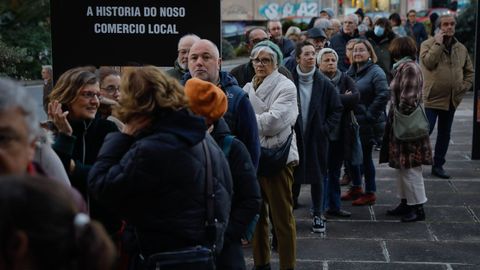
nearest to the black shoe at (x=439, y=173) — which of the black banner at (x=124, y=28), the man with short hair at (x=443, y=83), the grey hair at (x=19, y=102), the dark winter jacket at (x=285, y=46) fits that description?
the man with short hair at (x=443, y=83)

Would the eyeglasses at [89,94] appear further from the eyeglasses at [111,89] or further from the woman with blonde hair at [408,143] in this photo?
the woman with blonde hair at [408,143]

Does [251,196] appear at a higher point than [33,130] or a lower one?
lower

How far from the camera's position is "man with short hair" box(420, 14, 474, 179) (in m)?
9.58

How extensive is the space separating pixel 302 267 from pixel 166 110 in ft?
10.3

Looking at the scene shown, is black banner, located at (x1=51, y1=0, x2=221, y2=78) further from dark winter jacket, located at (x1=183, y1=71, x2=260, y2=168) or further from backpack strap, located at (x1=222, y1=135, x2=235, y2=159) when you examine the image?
backpack strap, located at (x1=222, y1=135, x2=235, y2=159)

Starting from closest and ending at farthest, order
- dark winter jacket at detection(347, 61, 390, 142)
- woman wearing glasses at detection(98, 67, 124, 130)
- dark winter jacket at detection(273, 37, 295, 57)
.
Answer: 1. woman wearing glasses at detection(98, 67, 124, 130)
2. dark winter jacket at detection(347, 61, 390, 142)
3. dark winter jacket at detection(273, 37, 295, 57)

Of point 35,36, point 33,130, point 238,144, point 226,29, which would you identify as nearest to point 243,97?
point 238,144

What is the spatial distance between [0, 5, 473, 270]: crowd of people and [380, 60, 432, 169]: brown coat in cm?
1

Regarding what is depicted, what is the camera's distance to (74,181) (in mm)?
3893

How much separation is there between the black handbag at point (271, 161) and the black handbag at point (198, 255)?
2.30 metres

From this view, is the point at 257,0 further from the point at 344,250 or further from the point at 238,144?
A: the point at 238,144

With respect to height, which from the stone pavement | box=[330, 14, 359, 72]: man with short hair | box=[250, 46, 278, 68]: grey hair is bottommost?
the stone pavement

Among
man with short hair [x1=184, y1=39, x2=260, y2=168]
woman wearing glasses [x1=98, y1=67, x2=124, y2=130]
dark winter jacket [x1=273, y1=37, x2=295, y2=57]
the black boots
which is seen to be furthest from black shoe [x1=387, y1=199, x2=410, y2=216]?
woman wearing glasses [x1=98, y1=67, x2=124, y2=130]

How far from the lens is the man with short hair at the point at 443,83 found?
9.58 m
